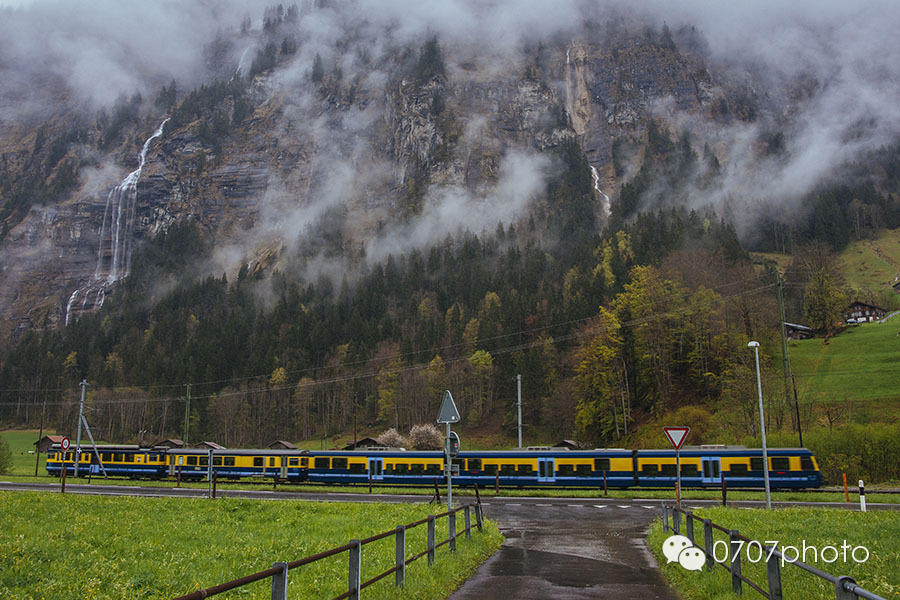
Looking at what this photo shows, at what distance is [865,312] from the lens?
115 m

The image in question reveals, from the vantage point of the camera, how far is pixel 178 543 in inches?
639

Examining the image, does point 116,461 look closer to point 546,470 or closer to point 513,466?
point 513,466

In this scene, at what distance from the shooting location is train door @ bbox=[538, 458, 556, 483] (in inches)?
1817

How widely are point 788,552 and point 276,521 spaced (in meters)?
15.4

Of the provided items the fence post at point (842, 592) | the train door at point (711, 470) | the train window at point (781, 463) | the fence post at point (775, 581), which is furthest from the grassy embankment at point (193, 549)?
the train window at point (781, 463)

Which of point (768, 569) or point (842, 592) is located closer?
point (842, 592)

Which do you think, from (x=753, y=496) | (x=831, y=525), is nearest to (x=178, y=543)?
(x=831, y=525)

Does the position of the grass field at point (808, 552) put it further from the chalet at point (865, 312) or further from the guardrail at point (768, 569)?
the chalet at point (865, 312)

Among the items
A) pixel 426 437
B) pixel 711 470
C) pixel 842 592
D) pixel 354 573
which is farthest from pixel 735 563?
pixel 426 437

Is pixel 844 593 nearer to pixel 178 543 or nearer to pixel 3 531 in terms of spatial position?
pixel 178 543

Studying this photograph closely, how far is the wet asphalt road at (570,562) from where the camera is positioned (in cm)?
1179

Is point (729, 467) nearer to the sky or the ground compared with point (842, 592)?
nearer to the ground

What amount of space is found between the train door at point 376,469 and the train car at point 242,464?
635 cm

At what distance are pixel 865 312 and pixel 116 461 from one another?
121 m
